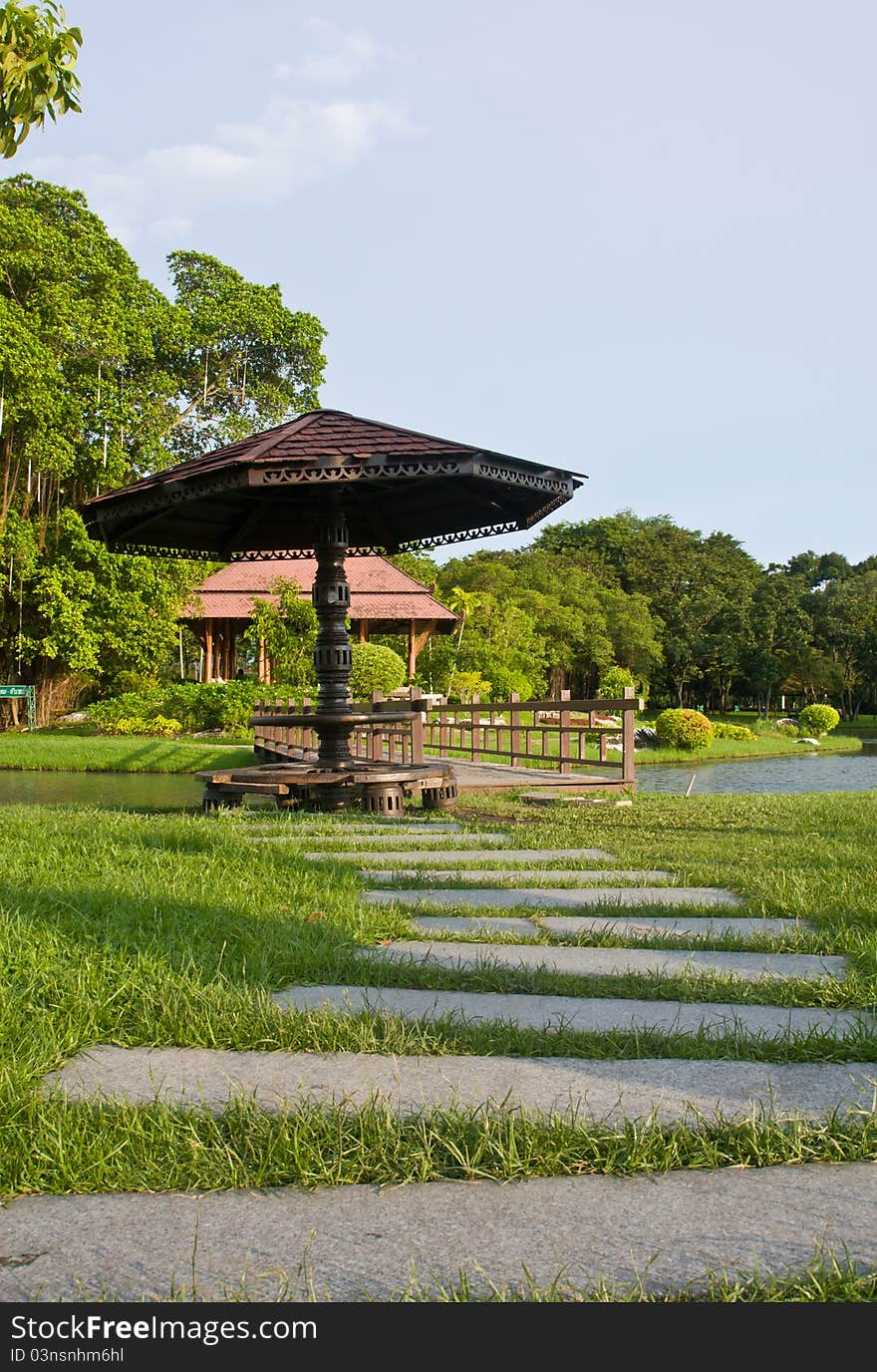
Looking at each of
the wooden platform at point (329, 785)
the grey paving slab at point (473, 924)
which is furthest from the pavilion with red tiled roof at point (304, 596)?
the grey paving slab at point (473, 924)

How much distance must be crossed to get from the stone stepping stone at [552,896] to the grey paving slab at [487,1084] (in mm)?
1386

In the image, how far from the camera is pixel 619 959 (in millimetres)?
2518

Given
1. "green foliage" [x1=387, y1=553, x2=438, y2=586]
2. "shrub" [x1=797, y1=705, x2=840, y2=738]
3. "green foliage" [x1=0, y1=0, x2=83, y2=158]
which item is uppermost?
"green foliage" [x1=387, y1=553, x2=438, y2=586]

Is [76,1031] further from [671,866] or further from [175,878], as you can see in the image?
[671,866]

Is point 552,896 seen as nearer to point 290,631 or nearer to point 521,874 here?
point 521,874

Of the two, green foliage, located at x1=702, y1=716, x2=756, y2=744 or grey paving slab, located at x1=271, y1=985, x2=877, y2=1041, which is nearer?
grey paving slab, located at x1=271, y1=985, x2=877, y2=1041

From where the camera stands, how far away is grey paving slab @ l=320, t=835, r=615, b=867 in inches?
173

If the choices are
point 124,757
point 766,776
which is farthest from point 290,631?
point 766,776

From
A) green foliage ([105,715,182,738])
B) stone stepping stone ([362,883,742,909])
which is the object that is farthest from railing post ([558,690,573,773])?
green foliage ([105,715,182,738])

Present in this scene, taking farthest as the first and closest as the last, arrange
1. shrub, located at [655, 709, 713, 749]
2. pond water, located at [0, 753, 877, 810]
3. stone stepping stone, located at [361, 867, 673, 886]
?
shrub, located at [655, 709, 713, 749]
pond water, located at [0, 753, 877, 810]
stone stepping stone, located at [361, 867, 673, 886]

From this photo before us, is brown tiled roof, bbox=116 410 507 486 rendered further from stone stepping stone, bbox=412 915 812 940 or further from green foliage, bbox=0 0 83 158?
stone stepping stone, bbox=412 915 812 940

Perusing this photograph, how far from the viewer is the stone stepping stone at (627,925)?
2816 mm

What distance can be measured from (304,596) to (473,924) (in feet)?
85.2

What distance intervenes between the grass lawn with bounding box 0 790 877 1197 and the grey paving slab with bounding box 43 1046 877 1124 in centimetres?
5
